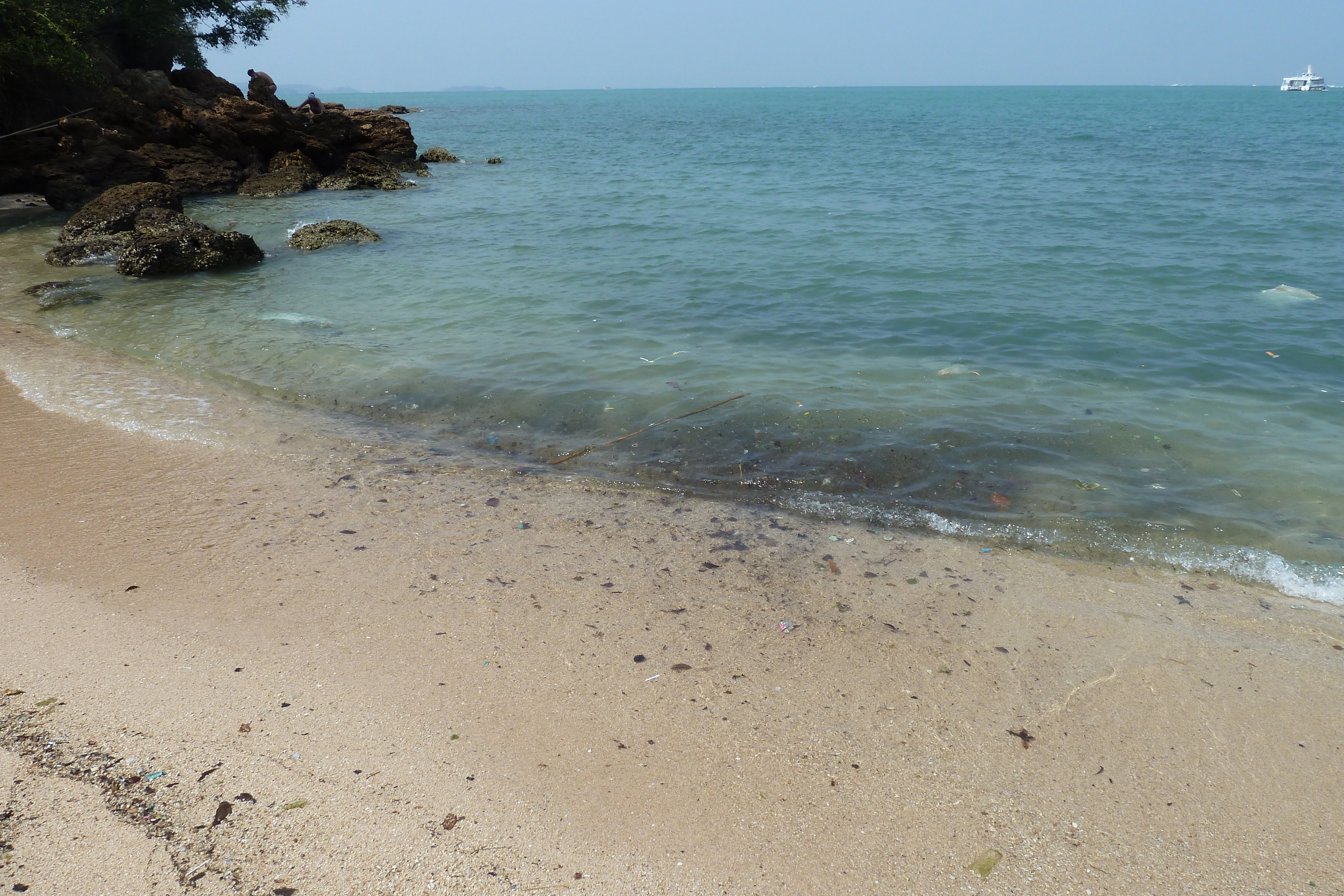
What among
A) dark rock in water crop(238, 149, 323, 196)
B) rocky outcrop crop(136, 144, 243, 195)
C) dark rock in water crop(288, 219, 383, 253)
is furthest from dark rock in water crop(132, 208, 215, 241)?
dark rock in water crop(238, 149, 323, 196)

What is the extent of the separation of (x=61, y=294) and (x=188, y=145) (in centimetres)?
1504

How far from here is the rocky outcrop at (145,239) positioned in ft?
39.6

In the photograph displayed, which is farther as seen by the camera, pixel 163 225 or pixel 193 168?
pixel 193 168

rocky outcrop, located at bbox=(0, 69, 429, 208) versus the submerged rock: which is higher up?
rocky outcrop, located at bbox=(0, 69, 429, 208)

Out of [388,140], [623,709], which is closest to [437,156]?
[388,140]

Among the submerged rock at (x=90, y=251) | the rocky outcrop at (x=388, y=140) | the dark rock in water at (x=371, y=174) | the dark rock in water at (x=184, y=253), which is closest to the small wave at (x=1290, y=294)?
the dark rock in water at (x=184, y=253)

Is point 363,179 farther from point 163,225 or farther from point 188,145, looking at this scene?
point 163,225

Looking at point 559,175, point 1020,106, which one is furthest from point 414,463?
point 1020,106

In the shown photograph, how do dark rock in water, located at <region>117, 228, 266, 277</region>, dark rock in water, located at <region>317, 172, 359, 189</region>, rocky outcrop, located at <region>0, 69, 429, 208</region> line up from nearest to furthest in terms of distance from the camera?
dark rock in water, located at <region>117, 228, 266, 277</region> < rocky outcrop, located at <region>0, 69, 429, 208</region> < dark rock in water, located at <region>317, 172, 359, 189</region>

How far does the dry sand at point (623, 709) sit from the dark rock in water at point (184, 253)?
26.9ft

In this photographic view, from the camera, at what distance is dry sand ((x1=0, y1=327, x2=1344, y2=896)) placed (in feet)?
8.64

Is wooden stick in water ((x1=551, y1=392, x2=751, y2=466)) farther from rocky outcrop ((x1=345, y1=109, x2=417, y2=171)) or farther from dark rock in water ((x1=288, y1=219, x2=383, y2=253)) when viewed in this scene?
rocky outcrop ((x1=345, y1=109, x2=417, y2=171))

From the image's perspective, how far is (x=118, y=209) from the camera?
1436 cm

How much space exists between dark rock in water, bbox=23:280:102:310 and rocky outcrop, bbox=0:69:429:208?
6191 mm
